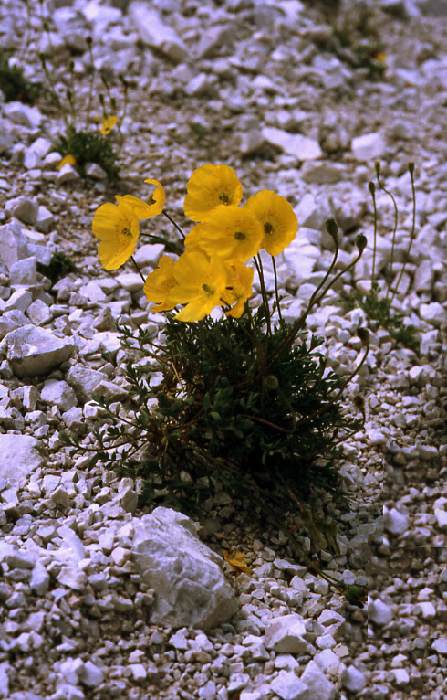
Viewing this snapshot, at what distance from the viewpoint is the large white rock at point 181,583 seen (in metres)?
2.39

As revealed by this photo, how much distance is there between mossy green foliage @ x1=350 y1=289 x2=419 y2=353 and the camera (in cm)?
368

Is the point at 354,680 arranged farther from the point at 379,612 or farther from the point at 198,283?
the point at 198,283

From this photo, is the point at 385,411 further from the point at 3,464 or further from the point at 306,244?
the point at 3,464

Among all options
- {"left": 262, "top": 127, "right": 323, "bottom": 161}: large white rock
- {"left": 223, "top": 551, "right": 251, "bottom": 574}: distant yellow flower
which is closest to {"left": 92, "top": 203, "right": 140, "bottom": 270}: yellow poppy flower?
{"left": 223, "top": 551, "right": 251, "bottom": 574}: distant yellow flower

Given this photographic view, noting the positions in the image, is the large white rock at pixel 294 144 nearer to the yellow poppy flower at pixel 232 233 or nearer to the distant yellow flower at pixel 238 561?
the yellow poppy flower at pixel 232 233

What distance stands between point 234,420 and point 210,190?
67 cm

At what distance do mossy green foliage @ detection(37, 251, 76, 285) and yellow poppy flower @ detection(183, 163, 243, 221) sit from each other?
1.07 metres

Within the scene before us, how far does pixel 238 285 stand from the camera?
2.54m

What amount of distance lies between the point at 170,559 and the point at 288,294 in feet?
5.19

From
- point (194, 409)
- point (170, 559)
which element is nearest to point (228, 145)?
point (194, 409)

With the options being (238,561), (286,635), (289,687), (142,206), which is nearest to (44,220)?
(142,206)

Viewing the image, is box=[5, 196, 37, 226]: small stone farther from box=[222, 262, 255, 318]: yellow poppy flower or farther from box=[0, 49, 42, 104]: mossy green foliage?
box=[222, 262, 255, 318]: yellow poppy flower

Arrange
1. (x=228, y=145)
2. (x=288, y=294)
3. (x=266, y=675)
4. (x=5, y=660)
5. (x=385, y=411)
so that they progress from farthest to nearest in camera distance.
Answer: (x=228, y=145), (x=288, y=294), (x=385, y=411), (x=266, y=675), (x=5, y=660)

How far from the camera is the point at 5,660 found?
2170mm
